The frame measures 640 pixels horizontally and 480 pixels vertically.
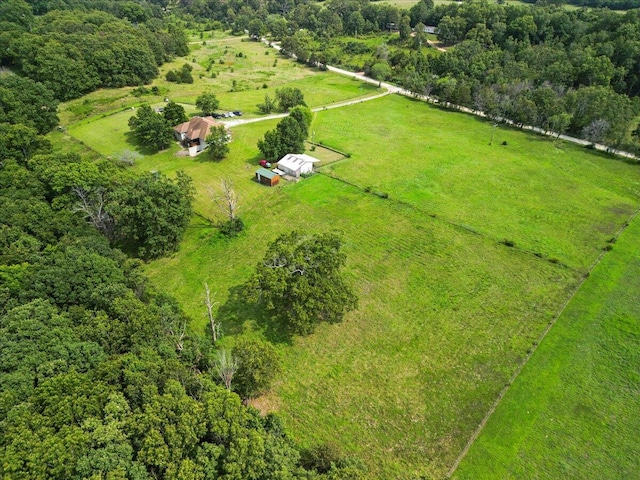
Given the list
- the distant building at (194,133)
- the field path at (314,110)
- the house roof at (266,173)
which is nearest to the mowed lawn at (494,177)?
the field path at (314,110)

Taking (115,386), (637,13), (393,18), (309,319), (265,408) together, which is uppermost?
(637,13)

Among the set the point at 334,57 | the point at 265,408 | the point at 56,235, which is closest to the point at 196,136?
the point at 56,235

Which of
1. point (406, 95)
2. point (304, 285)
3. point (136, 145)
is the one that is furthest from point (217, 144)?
point (406, 95)

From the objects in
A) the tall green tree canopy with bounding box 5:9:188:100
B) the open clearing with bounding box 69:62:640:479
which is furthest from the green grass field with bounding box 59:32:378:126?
the open clearing with bounding box 69:62:640:479

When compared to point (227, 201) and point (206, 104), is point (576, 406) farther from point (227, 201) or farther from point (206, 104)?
point (206, 104)

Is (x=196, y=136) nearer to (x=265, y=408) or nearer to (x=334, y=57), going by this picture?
(x=265, y=408)

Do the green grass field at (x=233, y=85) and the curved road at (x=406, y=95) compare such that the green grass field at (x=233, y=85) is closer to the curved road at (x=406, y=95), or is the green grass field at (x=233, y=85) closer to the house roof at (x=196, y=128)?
the curved road at (x=406, y=95)
